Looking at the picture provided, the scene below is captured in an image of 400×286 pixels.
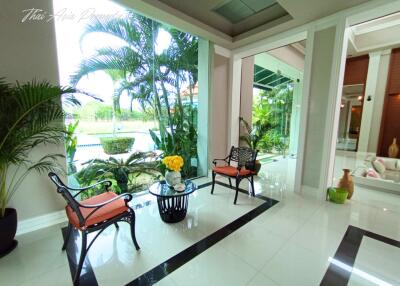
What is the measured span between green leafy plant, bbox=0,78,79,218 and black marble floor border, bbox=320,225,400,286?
304cm

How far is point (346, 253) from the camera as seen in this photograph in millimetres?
1884

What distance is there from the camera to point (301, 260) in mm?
1788

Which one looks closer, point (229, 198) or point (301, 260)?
point (301, 260)

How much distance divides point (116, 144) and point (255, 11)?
134 inches

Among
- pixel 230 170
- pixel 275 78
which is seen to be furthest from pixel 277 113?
pixel 230 170

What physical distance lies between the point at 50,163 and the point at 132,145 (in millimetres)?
1396

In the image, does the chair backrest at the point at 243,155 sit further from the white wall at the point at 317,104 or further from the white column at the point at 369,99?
the white column at the point at 369,99

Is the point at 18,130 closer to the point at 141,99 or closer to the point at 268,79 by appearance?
the point at 141,99

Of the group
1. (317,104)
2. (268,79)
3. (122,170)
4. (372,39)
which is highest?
(372,39)

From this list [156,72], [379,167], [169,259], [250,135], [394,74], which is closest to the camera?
[169,259]

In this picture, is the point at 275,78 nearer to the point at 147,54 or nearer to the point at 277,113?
the point at 277,113

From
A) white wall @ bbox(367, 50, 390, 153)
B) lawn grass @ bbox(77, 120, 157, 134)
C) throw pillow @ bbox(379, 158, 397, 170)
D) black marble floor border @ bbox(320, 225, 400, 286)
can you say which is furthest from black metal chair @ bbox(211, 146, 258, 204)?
white wall @ bbox(367, 50, 390, 153)

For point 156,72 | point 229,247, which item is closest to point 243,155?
point 229,247

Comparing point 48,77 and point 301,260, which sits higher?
point 48,77
